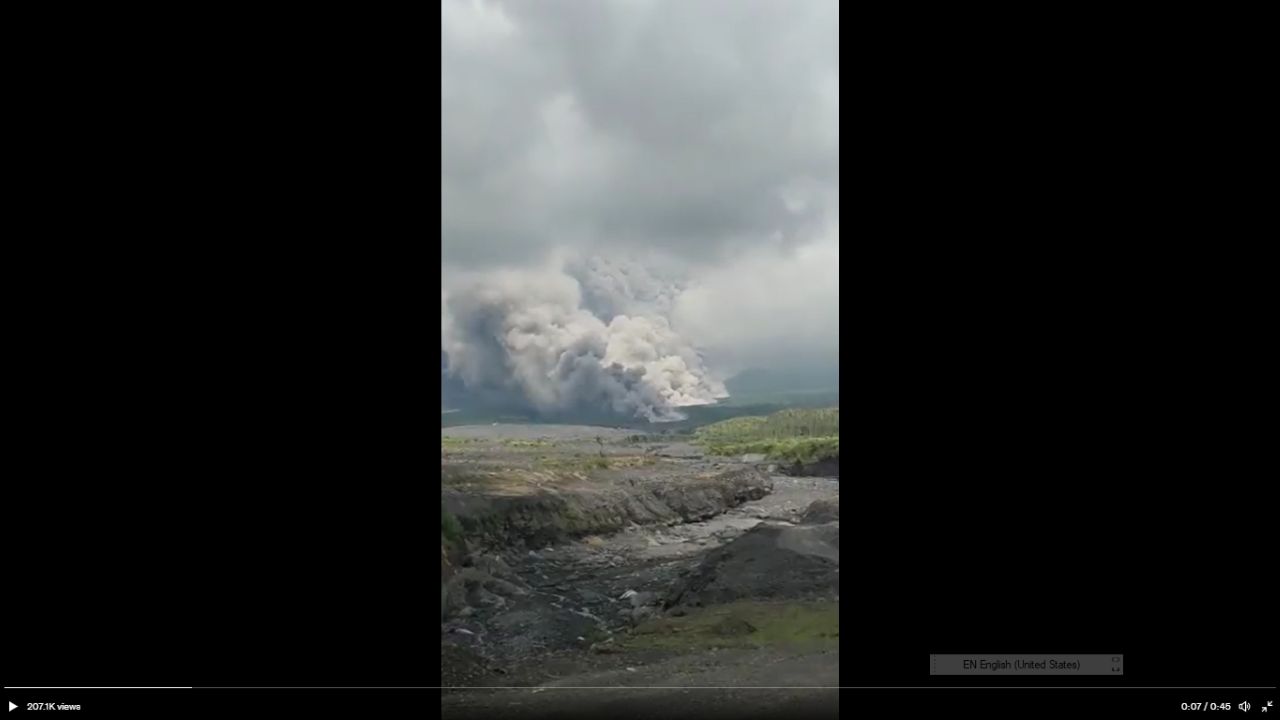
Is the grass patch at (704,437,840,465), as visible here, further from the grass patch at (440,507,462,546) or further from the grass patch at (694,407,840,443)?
the grass patch at (440,507,462,546)

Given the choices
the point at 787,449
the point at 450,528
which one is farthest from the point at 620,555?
the point at 787,449

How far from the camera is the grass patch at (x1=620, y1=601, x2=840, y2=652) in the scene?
114 inches

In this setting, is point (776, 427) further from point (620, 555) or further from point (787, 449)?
point (620, 555)

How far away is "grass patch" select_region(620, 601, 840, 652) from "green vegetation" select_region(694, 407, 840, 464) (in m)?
0.63

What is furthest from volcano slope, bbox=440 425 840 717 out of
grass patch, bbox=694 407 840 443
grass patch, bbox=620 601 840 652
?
grass patch, bbox=694 407 840 443

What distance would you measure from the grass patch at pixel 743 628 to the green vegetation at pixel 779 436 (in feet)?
2.07

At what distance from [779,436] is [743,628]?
2.70ft

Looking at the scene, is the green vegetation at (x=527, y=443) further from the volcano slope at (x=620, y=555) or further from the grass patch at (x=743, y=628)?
the grass patch at (x=743, y=628)

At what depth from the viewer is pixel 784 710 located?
99.3 inches

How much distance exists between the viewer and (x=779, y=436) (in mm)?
2980
